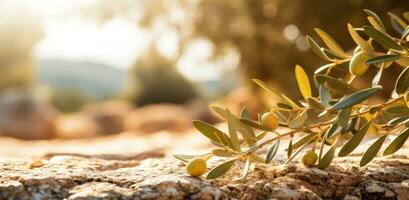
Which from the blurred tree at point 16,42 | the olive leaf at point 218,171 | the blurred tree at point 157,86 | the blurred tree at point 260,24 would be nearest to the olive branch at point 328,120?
the olive leaf at point 218,171

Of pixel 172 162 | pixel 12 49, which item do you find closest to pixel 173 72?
pixel 12 49

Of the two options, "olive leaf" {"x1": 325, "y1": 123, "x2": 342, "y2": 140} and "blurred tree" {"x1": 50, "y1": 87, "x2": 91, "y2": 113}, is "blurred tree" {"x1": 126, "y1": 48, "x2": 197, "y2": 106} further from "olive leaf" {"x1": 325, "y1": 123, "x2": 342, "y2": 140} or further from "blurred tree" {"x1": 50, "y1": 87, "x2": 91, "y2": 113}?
"olive leaf" {"x1": 325, "y1": 123, "x2": 342, "y2": 140}

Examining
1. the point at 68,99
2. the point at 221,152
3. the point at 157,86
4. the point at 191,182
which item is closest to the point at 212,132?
the point at 221,152

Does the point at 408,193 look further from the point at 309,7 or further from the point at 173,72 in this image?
the point at 173,72

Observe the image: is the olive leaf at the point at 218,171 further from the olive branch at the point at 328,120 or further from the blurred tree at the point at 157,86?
the blurred tree at the point at 157,86

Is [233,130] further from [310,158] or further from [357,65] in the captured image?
[357,65]

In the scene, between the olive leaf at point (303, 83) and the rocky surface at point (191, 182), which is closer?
the rocky surface at point (191, 182)
